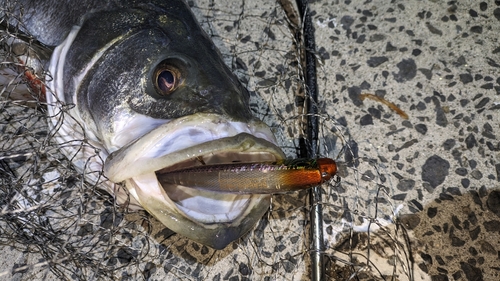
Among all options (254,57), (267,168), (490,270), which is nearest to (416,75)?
(254,57)

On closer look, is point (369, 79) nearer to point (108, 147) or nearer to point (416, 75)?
point (416, 75)

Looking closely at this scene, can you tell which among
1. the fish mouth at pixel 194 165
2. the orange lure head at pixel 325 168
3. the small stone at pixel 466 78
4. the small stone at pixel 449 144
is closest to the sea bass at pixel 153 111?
the fish mouth at pixel 194 165

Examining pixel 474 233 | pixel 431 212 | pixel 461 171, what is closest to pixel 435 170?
pixel 461 171

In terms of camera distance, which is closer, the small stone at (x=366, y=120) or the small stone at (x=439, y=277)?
the small stone at (x=439, y=277)

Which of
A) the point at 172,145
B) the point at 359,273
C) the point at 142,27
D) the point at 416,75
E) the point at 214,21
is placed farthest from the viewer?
the point at 214,21

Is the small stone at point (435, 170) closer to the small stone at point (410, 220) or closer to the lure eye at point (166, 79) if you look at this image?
the small stone at point (410, 220)

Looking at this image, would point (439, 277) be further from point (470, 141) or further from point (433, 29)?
point (433, 29)

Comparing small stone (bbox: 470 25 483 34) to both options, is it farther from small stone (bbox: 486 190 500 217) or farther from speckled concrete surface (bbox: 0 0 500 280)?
small stone (bbox: 486 190 500 217)
